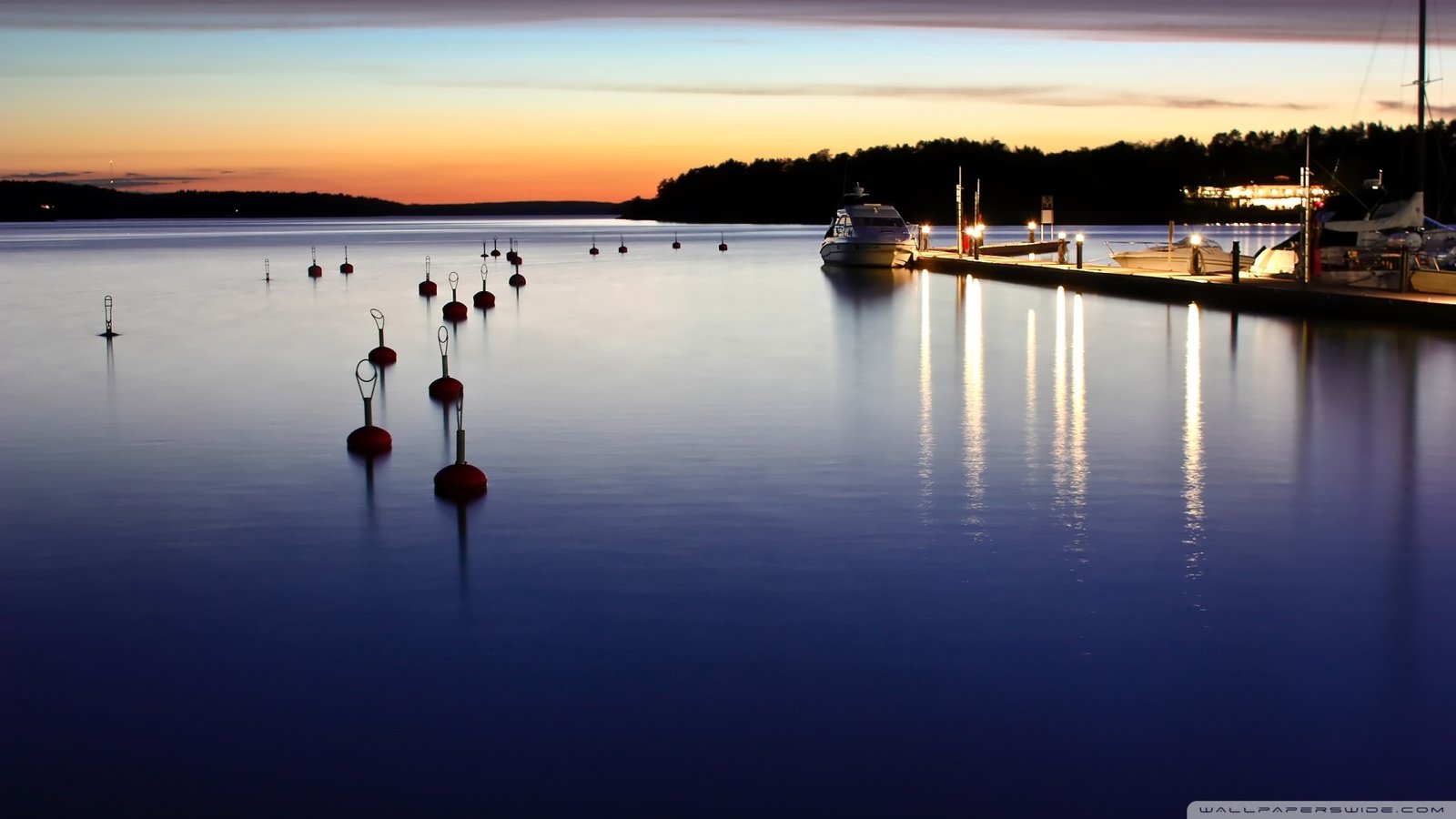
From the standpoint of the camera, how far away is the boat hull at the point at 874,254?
56.8 metres

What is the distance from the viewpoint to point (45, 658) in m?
7.74

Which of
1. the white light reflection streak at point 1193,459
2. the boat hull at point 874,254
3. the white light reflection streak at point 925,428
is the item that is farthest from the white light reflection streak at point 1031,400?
the boat hull at point 874,254

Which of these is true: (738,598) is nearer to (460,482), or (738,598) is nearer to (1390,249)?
(460,482)

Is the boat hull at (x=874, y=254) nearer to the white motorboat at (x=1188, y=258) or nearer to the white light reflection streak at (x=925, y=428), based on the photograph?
the white motorboat at (x=1188, y=258)

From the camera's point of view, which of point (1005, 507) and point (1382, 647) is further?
point (1005, 507)

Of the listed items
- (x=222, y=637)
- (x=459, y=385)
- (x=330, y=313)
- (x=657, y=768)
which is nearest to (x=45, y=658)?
(x=222, y=637)

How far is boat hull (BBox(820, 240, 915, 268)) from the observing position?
186 feet

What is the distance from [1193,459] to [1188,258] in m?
32.8

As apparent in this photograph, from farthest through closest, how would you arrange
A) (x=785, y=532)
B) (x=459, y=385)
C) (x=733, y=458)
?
(x=459, y=385) → (x=733, y=458) → (x=785, y=532)

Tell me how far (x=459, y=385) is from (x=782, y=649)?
11.0 metres

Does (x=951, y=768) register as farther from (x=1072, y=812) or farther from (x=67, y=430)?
(x=67, y=430)

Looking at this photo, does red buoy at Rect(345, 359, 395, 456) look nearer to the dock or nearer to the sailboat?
the dock

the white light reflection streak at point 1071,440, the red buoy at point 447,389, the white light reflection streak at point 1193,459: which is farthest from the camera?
the red buoy at point 447,389

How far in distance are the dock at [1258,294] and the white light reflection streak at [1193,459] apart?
5.18 meters
